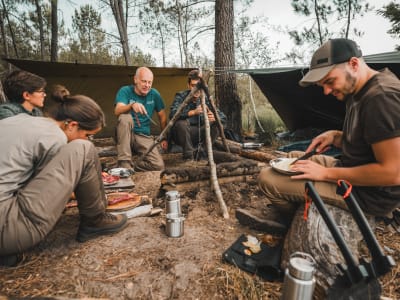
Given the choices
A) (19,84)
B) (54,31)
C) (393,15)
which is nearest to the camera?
(19,84)

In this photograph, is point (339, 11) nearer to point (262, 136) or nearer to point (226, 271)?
point (262, 136)

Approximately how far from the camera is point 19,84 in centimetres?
286

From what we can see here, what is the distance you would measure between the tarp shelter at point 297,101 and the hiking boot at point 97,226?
376cm

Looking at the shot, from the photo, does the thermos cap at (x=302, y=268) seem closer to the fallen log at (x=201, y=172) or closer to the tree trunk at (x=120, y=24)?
the fallen log at (x=201, y=172)

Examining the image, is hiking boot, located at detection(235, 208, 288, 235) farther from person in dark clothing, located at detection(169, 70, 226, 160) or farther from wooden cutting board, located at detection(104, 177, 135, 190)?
person in dark clothing, located at detection(169, 70, 226, 160)

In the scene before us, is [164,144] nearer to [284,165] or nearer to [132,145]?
[132,145]

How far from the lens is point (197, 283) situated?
4.93 feet

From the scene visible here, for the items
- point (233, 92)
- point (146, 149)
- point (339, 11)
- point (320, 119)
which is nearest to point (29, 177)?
point (146, 149)

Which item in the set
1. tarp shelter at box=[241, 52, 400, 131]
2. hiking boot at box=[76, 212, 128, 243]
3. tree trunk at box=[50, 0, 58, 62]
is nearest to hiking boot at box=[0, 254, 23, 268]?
hiking boot at box=[76, 212, 128, 243]

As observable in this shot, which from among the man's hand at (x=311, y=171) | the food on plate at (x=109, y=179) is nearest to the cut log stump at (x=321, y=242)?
the man's hand at (x=311, y=171)

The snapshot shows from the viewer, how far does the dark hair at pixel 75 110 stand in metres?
1.79

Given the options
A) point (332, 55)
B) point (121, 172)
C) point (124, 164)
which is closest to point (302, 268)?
point (332, 55)

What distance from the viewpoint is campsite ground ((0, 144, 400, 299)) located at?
1.44 meters

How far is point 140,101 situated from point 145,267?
296cm
